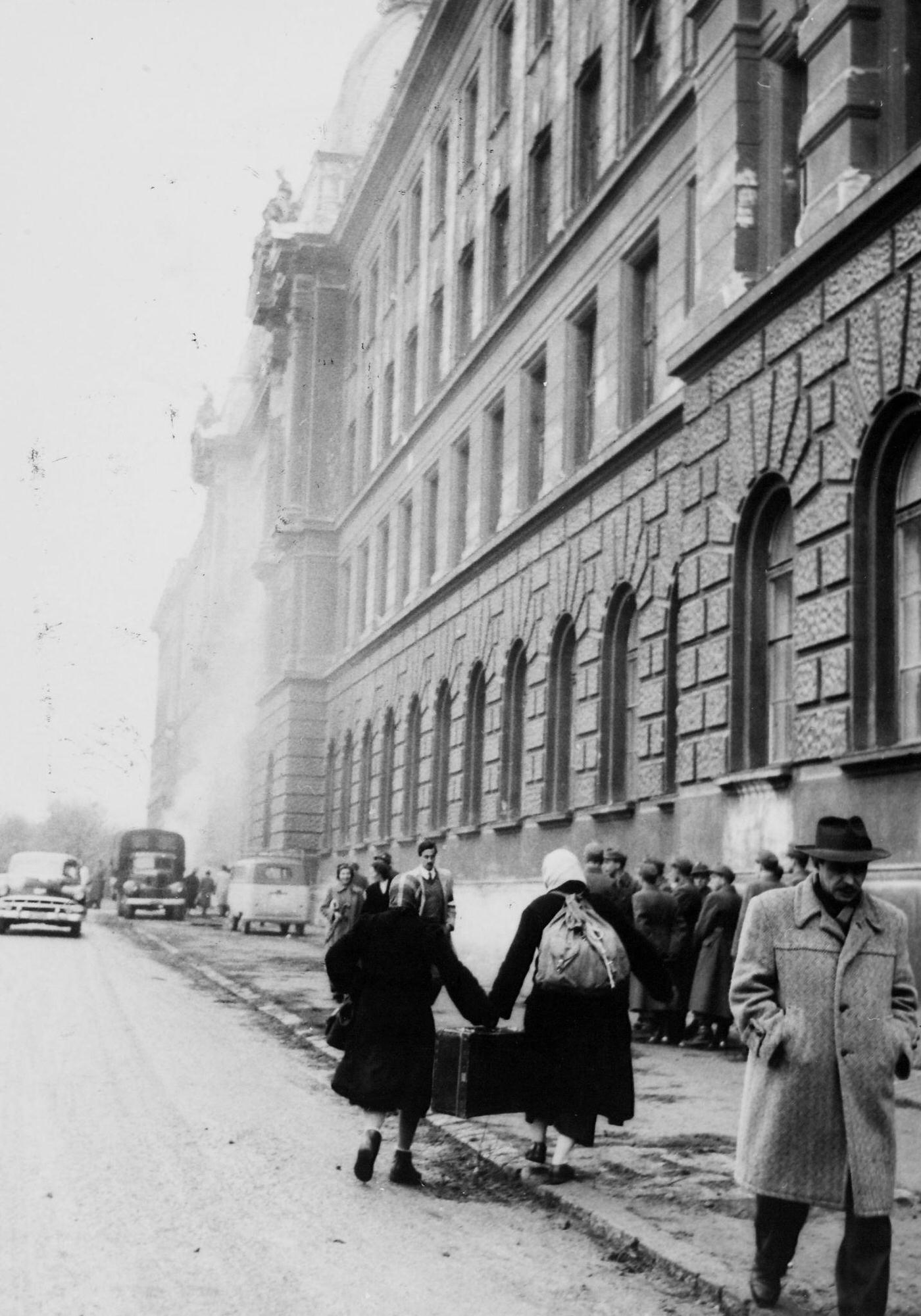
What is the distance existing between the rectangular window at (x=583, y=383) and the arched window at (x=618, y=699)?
3.58 m

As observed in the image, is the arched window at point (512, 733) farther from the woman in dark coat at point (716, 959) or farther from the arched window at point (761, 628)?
the woman in dark coat at point (716, 959)

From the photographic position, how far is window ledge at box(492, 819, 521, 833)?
85.8 ft

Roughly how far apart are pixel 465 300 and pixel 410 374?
545 cm

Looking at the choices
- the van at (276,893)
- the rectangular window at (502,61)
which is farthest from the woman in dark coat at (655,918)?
the van at (276,893)

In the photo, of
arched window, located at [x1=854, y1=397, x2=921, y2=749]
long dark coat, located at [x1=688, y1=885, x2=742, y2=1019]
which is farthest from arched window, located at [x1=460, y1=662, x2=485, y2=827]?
arched window, located at [x1=854, y1=397, x2=921, y2=749]

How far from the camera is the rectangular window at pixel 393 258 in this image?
134ft

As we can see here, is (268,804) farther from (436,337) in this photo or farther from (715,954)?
(715,954)

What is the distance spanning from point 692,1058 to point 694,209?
10975mm

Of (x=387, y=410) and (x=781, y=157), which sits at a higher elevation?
(x=387, y=410)

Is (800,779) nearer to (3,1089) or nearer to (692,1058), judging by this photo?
(692,1058)

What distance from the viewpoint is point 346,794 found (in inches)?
1719

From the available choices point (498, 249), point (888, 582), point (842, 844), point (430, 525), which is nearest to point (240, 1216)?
point (842, 844)

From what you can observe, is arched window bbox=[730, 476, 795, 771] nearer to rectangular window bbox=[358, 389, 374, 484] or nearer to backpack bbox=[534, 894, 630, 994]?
backpack bbox=[534, 894, 630, 994]

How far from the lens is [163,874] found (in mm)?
56562
